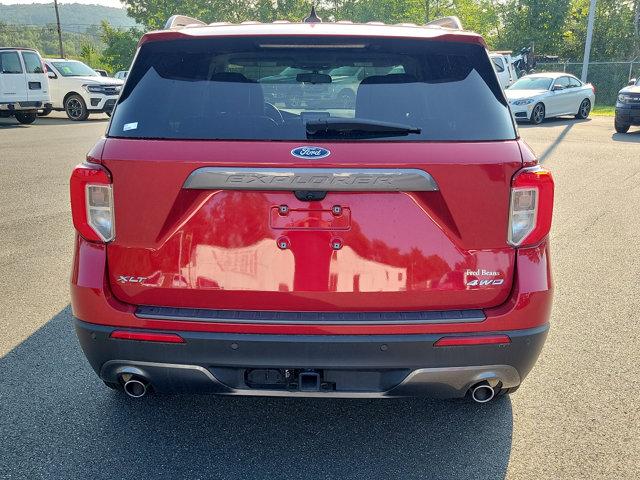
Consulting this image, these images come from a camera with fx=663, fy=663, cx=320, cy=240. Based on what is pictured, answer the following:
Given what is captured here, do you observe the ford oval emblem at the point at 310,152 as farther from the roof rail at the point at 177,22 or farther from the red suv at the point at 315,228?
the roof rail at the point at 177,22

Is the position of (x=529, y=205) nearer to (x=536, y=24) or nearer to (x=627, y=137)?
(x=627, y=137)

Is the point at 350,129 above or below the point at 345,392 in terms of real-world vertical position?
above

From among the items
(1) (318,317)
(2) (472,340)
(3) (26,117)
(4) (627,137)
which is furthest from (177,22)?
(3) (26,117)

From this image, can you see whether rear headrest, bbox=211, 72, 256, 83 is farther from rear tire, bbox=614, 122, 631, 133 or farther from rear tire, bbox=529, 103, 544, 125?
rear tire, bbox=529, 103, 544, 125

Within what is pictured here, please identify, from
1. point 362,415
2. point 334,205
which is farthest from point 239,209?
point 362,415

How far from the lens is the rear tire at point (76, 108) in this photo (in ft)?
72.8

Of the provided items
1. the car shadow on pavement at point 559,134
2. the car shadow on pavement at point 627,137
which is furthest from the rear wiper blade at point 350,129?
the car shadow on pavement at point 627,137

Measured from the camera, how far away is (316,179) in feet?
8.18

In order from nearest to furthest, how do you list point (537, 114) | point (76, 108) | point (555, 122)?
point (537, 114)
point (555, 122)
point (76, 108)

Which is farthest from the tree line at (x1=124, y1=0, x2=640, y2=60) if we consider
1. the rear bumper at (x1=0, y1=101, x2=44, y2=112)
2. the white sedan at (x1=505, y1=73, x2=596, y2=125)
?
the rear bumper at (x1=0, y1=101, x2=44, y2=112)

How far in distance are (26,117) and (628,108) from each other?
59.3 ft

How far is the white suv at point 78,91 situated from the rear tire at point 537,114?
527 inches

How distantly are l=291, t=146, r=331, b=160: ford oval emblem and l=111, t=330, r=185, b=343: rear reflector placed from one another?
2.84 feet

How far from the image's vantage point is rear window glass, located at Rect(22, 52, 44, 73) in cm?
2021
